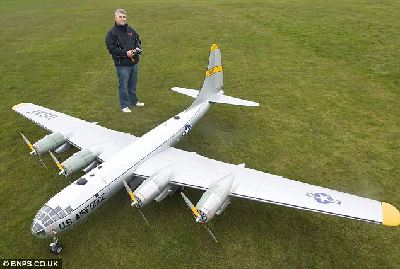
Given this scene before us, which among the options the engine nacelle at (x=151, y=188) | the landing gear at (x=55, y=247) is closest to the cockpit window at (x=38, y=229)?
the landing gear at (x=55, y=247)

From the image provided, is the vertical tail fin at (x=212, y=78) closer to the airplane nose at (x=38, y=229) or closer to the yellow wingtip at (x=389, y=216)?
the airplane nose at (x=38, y=229)

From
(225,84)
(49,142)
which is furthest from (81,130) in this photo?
(225,84)

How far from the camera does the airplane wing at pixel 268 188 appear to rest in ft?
41.3

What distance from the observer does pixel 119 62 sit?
67.3ft

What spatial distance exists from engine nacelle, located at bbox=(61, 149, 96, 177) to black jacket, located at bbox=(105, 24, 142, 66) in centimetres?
650

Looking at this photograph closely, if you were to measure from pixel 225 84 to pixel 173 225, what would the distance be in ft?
48.1

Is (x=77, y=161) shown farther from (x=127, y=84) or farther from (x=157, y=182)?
(x=127, y=84)

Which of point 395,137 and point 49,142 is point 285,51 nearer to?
point 395,137

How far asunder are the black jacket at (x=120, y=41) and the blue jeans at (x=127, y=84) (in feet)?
2.10

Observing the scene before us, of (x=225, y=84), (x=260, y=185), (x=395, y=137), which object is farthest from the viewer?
(x=225, y=84)

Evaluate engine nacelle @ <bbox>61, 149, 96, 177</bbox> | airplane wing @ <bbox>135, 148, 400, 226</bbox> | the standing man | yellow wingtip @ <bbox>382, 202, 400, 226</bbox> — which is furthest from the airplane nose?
yellow wingtip @ <bbox>382, 202, 400, 226</bbox>

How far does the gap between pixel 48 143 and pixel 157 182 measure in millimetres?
5856

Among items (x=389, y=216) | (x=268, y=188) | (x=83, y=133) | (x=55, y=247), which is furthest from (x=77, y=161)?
(x=389, y=216)

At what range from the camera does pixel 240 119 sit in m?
22.1
